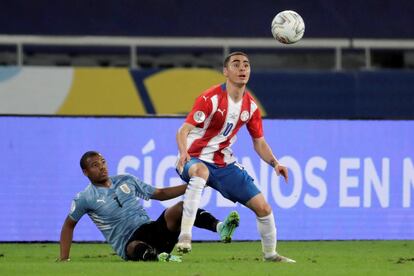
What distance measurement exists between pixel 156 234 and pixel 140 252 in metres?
0.21

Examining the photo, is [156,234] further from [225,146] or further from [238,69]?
[238,69]

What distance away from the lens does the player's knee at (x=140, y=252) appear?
11.0 m

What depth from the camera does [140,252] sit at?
11062 millimetres

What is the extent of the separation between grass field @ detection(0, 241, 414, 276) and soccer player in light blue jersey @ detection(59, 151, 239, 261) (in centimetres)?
23

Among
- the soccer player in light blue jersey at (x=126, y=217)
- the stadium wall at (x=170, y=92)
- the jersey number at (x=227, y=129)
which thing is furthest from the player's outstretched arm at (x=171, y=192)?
the stadium wall at (x=170, y=92)

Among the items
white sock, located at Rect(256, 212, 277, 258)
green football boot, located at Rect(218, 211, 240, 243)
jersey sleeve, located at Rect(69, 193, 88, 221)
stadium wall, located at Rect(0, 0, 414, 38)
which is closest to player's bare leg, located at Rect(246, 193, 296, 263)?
white sock, located at Rect(256, 212, 277, 258)

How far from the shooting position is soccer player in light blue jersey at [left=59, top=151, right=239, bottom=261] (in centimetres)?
1111

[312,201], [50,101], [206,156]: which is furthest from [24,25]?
[206,156]

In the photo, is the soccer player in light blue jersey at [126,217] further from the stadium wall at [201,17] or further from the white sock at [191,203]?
the stadium wall at [201,17]

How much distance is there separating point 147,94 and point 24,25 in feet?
9.83

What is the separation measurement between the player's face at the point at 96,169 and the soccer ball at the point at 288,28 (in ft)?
7.26

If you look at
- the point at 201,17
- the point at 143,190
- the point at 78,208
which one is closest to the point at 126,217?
the point at 143,190

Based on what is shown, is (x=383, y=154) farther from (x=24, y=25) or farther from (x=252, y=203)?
(x=24, y=25)

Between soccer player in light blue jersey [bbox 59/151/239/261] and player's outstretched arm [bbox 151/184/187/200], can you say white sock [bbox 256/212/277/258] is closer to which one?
soccer player in light blue jersey [bbox 59/151/239/261]
